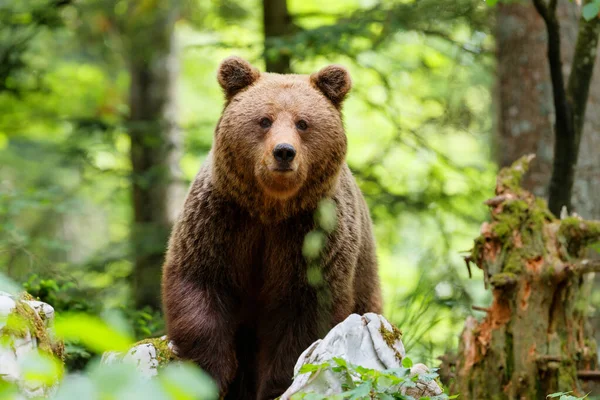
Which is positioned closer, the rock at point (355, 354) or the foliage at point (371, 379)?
the foliage at point (371, 379)

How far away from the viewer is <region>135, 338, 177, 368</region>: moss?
4.43 meters

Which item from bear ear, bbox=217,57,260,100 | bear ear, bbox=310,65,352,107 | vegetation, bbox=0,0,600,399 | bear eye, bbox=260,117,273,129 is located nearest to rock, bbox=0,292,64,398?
vegetation, bbox=0,0,600,399

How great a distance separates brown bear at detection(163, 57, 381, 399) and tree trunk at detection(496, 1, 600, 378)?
3.53 metres

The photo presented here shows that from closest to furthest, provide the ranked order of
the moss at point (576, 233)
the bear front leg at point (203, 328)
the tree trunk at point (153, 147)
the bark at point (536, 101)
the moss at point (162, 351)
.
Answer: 1. the moss at point (162, 351)
2. the bear front leg at point (203, 328)
3. the moss at point (576, 233)
4. the bark at point (536, 101)
5. the tree trunk at point (153, 147)

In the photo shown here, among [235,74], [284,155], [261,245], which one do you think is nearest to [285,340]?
[261,245]

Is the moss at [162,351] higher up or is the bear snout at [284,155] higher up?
the bear snout at [284,155]

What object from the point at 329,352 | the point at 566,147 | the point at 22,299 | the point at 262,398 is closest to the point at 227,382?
the point at 262,398

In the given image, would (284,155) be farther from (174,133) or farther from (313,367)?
(174,133)

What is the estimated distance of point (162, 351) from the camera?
454cm

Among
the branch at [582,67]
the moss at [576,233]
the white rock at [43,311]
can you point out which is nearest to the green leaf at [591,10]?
the moss at [576,233]

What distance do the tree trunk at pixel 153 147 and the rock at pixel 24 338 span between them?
573 cm

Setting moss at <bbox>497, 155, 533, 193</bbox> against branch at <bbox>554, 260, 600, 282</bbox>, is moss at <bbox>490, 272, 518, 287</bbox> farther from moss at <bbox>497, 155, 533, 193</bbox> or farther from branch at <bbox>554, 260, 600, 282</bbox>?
moss at <bbox>497, 155, 533, 193</bbox>

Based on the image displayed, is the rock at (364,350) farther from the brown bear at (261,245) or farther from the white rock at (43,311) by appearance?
the white rock at (43,311)

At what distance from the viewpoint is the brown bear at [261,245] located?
4680 mm
